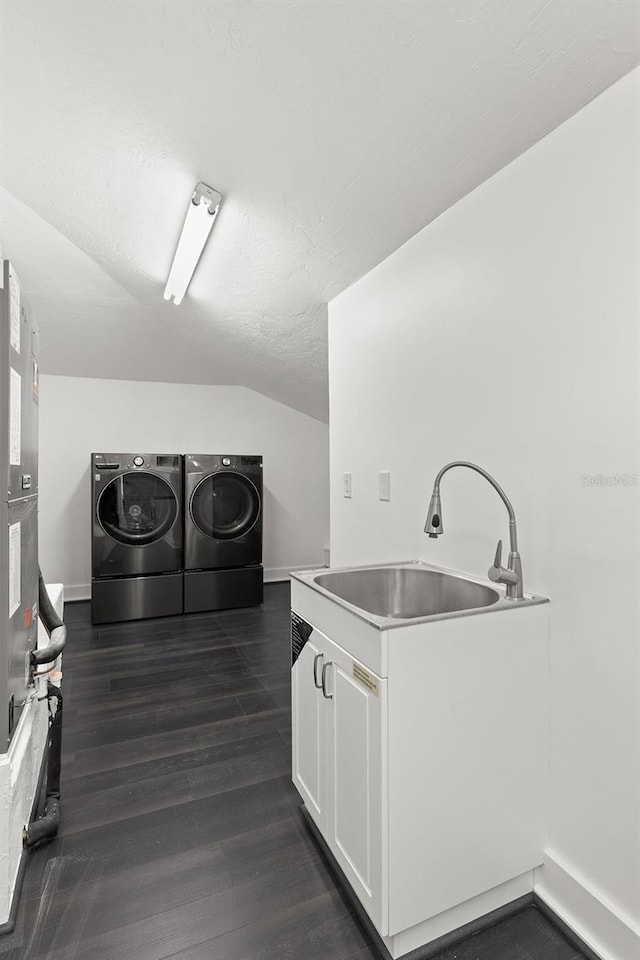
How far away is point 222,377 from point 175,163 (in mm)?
2877

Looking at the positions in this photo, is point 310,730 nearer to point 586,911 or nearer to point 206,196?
point 586,911

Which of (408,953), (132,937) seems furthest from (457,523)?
(132,937)

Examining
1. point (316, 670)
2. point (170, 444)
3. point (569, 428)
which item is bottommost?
point (316, 670)

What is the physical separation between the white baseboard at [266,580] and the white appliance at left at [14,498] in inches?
112

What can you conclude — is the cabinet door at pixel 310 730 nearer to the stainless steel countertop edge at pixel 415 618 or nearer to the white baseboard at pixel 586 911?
the stainless steel countertop edge at pixel 415 618

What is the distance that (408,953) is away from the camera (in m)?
1.22

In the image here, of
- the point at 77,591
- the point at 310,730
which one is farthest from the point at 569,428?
the point at 77,591

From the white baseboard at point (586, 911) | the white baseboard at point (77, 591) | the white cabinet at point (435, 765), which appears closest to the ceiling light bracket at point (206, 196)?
the white cabinet at point (435, 765)

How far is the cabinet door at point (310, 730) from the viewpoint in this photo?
151 cm

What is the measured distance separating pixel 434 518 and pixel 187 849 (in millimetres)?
1357

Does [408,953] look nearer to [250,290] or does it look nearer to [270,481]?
[250,290]

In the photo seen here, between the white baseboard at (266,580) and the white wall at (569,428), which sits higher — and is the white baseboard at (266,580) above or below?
below

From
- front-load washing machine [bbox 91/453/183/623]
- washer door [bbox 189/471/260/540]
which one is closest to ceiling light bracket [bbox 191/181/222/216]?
front-load washing machine [bbox 91/453/183/623]

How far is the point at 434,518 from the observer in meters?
1.52
